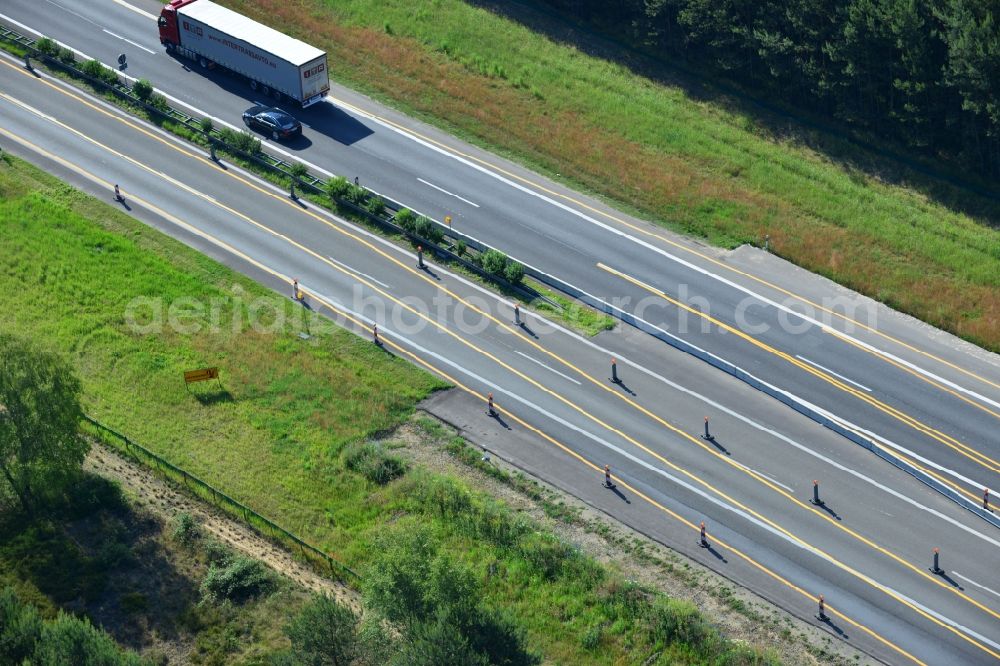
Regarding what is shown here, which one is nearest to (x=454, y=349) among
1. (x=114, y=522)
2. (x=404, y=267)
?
(x=404, y=267)

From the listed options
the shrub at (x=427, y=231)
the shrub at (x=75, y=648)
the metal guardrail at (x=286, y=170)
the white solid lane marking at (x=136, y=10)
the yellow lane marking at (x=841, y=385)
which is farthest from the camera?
the white solid lane marking at (x=136, y=10)

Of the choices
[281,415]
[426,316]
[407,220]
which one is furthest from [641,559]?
[407,220]

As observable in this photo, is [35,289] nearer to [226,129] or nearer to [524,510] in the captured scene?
[226,129]

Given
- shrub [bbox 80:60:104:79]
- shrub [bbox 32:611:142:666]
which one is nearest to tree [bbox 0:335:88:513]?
shrub [bbox 32:611:142:666]

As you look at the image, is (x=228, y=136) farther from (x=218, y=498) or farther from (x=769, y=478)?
(x=769, y=478)

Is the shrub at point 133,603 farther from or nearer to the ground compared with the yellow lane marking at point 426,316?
nearer to the ground

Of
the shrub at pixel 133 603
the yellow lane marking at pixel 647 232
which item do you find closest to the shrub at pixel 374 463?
the shrub at pixel 133 603

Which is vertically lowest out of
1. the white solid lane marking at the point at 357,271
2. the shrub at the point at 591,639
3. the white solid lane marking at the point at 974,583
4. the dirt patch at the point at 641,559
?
the shrub at the point at 591,639

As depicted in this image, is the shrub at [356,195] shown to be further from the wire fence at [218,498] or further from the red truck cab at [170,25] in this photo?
the red truck cab at [170,25]
